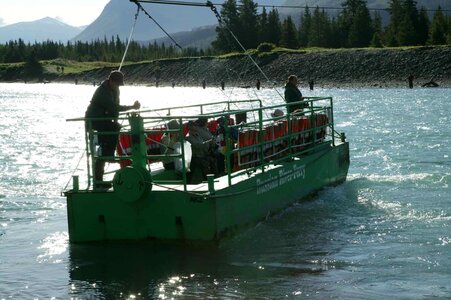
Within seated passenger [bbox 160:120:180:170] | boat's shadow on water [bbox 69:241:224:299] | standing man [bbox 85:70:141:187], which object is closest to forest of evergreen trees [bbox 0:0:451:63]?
seated passenger [bbox 160:120:180:170]

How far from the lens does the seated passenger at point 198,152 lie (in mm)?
12852

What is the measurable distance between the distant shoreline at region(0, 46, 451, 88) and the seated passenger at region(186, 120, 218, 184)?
6121 centimetres

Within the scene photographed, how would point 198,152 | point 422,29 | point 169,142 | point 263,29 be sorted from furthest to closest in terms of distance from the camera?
point 263,29 → point 422,29 → point 169,142 → point 198,152

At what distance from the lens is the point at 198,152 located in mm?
12922

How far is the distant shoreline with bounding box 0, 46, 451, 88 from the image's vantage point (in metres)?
92.6

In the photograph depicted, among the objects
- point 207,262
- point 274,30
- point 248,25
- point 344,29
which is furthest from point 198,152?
point 274,30

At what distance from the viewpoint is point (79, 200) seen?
454 inches

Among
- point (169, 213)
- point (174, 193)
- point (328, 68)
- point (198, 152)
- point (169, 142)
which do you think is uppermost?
point (328, 68)

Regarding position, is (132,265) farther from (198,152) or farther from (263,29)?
(263,29)

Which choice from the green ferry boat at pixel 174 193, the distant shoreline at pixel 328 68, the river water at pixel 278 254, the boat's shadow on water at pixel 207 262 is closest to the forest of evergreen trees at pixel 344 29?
the distant shoreline at pixel 328 68

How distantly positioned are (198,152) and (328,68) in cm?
9107

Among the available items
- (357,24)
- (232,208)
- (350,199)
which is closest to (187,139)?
(232,208)

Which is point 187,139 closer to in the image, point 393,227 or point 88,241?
point 88,241

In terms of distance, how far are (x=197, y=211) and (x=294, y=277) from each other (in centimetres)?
174
